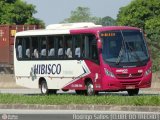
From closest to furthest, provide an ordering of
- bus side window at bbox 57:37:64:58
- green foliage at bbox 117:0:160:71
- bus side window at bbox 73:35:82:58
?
bus side window at bbox 73:35:82:58
bus side window at bbox 57:37:64:58
green foliage at bbox 117:0:160:71

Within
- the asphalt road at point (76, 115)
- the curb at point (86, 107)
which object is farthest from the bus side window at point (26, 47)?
the asphalt road at point (76, 115)

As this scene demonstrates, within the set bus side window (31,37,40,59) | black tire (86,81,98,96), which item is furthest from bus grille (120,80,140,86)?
bus side window (31,37,40,59)

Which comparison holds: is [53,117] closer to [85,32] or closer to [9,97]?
[9,97]

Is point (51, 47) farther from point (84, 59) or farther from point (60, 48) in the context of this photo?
point (84, 59)

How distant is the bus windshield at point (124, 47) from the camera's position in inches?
1241

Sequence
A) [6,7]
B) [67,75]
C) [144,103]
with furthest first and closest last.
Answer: [6,7] → [67,75] → [144,103]

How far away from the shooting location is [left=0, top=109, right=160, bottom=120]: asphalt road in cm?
2138

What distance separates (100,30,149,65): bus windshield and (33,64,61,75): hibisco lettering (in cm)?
344

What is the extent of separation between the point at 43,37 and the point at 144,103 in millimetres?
11802

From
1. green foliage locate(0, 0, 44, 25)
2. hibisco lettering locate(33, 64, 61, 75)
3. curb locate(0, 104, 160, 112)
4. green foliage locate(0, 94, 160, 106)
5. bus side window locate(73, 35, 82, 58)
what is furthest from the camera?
green foliage locate(0, 0, 44, 25)

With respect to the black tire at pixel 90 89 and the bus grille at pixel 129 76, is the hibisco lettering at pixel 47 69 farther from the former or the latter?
the bus grille at pixel 129 76

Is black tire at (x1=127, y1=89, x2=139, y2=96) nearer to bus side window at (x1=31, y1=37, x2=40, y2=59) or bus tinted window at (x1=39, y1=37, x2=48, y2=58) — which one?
bus tinted window at (x1=39, y1=37, x2=48, y2=58)

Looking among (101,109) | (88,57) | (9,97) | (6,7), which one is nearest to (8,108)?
(9,97)

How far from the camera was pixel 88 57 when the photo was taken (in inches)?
1277
